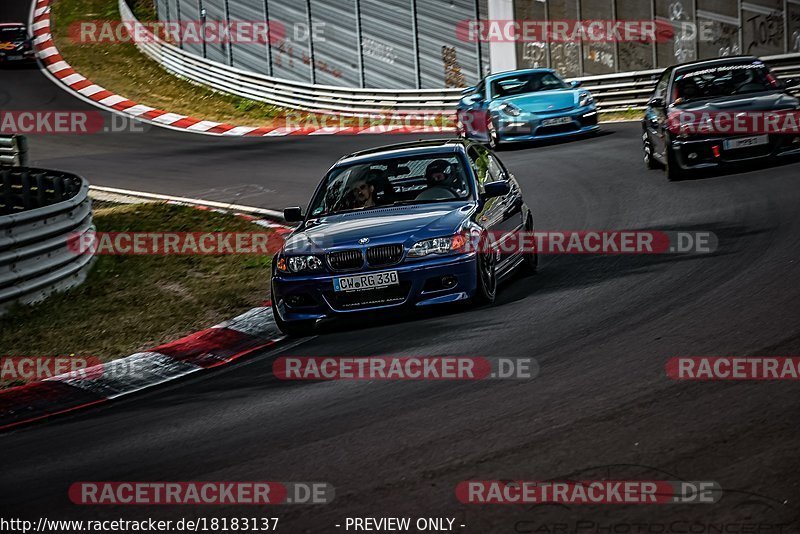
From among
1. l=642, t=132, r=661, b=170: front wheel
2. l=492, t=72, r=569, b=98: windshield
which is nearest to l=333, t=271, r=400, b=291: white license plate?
l=642, t=132, r=661, b=170: front wheel

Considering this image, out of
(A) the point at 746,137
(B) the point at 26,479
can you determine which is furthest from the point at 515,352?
(A) the point at 746,137

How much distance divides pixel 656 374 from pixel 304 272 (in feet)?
11.1

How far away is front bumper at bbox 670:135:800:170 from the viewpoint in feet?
49.1

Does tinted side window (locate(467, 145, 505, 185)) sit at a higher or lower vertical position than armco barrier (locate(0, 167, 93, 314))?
higher

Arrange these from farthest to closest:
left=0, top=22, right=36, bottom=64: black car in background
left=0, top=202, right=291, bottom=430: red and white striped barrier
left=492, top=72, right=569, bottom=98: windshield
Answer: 1. left=0, top=22, right=36, bottom=64: black car in background
2. left=492, top=72, right=569, bottom=98: windshield
3. left=0, top=202, right=291, bottom=430: red and white striped barrier

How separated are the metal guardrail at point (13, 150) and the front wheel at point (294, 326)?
12.2 meters

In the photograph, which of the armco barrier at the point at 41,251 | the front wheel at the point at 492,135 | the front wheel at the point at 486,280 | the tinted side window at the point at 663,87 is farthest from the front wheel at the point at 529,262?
the front wheel at the point at 492,135

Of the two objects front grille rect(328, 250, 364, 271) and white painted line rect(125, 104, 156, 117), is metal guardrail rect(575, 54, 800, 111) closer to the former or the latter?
white painted line rect(125, 104, 156, 117)

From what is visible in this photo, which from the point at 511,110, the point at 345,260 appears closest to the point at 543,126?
the point at 511,110

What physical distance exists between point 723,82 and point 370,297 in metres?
7.71

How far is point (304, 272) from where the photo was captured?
9734 mm

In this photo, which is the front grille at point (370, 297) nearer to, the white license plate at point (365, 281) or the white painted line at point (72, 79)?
the white license plate at point (365, 281)

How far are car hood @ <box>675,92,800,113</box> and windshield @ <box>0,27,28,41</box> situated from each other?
101ft

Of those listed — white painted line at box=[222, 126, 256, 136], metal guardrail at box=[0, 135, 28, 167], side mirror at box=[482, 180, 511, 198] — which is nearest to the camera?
side mirror at box=[482, 180, 511, 198]
